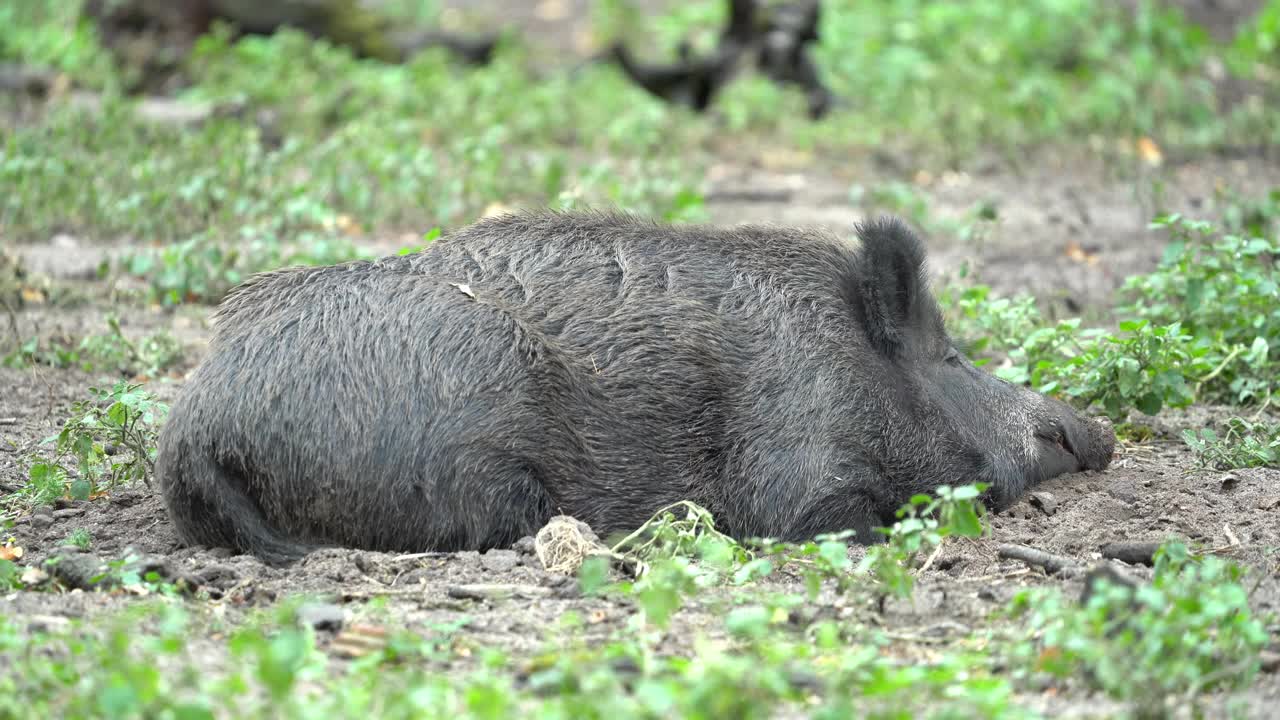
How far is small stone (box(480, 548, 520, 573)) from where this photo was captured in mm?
4457

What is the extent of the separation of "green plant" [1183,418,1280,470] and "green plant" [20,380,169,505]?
3596 mm

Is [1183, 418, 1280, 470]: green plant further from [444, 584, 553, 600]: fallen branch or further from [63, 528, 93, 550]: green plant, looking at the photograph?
[63, 528, 93, 550]: green plant

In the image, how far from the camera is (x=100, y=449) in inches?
213

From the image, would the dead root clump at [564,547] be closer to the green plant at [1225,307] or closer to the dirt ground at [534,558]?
the dirt ground at [534,558]

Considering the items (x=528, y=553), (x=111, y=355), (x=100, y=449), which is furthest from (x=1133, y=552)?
(x=111, y=355)

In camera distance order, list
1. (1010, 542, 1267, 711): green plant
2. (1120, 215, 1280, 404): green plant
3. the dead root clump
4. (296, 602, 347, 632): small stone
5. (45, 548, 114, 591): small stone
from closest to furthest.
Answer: (1010, 542, 1267, 711): green plant, (296, 602, 347, 632): small stone, (45, 548, 114, 591): small stone, the dead root clump, (1120, 215, 1280, 404): green plant

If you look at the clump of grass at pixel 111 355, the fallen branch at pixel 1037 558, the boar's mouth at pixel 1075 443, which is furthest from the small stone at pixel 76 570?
the boar's mouth at pixel 1075 443

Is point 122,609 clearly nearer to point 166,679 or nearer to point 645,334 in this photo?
point 166,679

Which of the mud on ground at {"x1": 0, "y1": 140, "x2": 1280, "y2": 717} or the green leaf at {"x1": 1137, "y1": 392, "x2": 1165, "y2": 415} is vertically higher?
the green leaf at {"x1": 1137, "y1": 392, "x2": 1165, "y2": 415}

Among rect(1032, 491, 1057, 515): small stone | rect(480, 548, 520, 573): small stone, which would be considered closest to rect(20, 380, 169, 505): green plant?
rect(480, 548, 520, 573): small stone

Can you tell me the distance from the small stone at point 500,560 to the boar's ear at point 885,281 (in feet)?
5.10

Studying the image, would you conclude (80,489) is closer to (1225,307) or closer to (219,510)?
(219,510)

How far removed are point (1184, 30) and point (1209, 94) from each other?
165 cm

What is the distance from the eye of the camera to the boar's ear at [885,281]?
533cm
